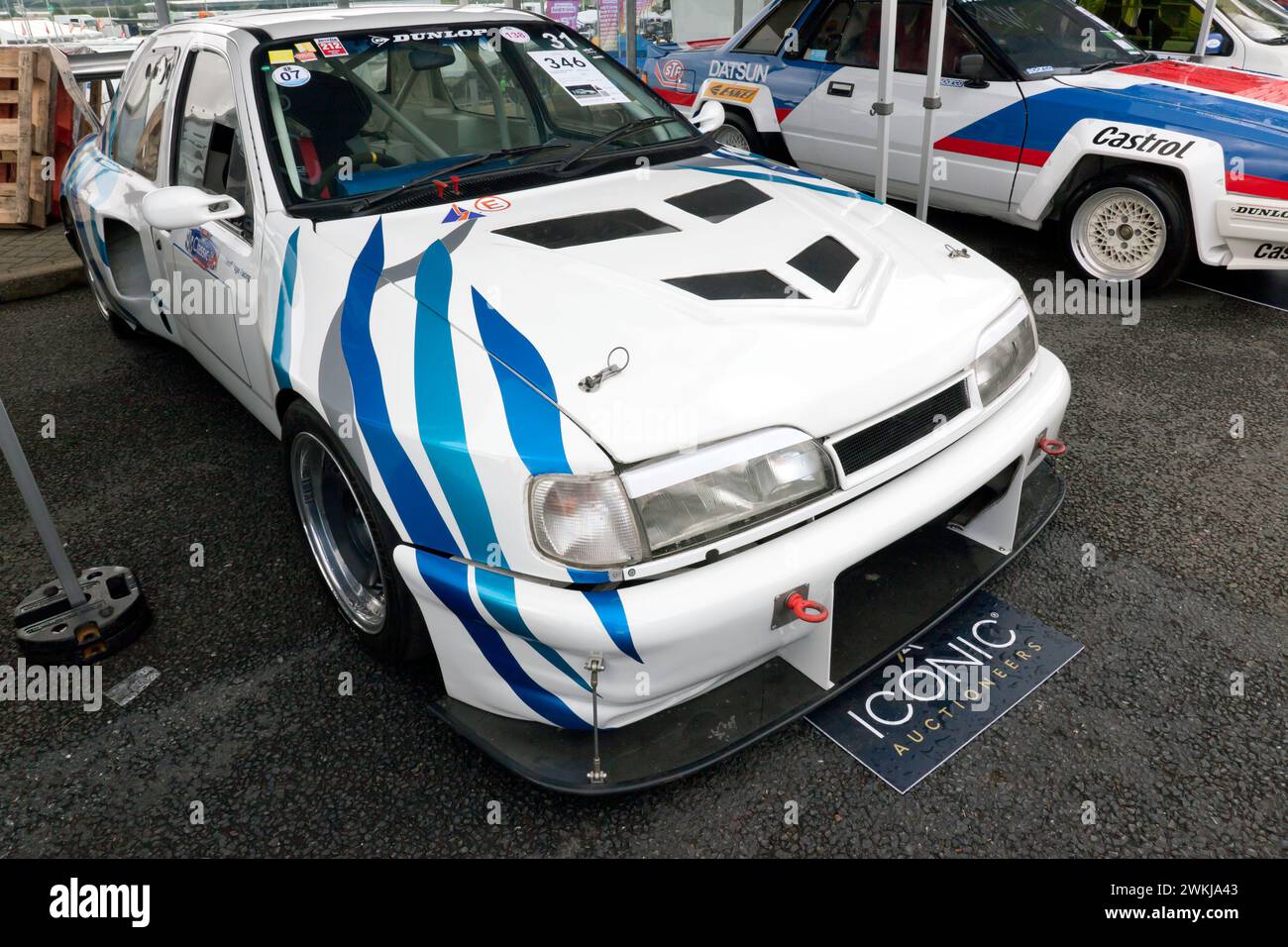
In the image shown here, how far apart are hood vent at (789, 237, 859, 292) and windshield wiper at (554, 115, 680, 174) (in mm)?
867

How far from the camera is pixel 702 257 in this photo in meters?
2.28

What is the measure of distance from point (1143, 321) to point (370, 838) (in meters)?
4.32

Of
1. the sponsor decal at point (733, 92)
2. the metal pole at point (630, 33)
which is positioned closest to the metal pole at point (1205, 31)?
the sponsor decal at point (733, 92)

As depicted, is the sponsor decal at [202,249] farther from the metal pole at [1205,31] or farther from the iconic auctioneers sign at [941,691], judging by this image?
the metal pole at [1205,31]

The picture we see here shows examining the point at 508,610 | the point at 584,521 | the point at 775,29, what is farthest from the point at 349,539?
the point at 775,29

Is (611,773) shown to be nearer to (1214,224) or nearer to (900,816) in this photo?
(900,816)

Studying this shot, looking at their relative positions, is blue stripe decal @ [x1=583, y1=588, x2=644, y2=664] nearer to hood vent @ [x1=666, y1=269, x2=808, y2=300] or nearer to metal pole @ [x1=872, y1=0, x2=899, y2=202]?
hood vent @ [x1=666, y1=269, x2=808, y2=300]

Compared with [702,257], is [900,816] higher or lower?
lower

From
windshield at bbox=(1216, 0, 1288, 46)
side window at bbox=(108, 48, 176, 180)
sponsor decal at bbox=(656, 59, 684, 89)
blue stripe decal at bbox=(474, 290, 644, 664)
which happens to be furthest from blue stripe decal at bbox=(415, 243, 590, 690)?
windshield at bbox=(1216, 0, 1288, 46)

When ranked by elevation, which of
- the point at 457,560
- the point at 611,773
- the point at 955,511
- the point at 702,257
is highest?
the point at 702,257

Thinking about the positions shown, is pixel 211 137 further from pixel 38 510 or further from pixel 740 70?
pixel 740 70

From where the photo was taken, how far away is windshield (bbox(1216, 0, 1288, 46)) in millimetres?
7172

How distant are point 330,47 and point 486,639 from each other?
205 centimetres
